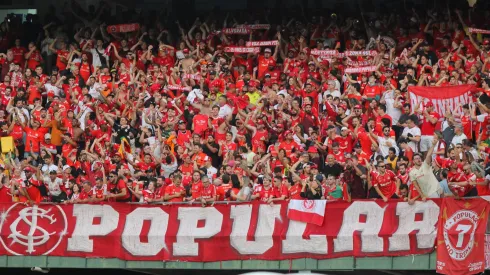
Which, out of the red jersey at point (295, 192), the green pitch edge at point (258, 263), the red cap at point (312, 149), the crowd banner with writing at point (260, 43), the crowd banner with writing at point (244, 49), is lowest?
the green pitch edge at point (258, 263)

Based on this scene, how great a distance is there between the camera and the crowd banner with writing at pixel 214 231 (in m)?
21.2

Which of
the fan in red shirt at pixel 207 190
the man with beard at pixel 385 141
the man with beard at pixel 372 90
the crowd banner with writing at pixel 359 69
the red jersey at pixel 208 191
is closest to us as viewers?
the fan in red shirt at pixel 207 190

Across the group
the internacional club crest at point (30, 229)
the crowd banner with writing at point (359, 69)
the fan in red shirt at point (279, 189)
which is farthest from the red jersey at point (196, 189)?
the crowd banner with writing at point (359, 69)

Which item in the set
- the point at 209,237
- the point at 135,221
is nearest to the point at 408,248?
the point at 209,237

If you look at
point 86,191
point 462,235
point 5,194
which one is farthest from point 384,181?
point 5,194

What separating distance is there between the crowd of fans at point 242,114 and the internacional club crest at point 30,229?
0.61 m

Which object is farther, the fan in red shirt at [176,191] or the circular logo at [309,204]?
the fan in red shirt at [176,191]

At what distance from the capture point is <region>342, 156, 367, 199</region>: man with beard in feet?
71.5

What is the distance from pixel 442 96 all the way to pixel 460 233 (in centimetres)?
476

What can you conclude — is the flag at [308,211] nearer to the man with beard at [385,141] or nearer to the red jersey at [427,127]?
the man with beard at [385,141]

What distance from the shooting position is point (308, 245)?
21.5 meters

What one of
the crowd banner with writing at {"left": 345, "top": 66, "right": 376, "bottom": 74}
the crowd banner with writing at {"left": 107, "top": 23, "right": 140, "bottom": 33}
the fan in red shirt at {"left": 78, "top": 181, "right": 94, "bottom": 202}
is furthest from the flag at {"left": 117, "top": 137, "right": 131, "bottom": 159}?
the crowd banner with writing at {"left": 107, "top": 23, "right": 140, "bottom": 33}

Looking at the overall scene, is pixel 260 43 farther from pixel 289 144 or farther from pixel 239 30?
pixel 289 144

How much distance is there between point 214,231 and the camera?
2198 centimetres
